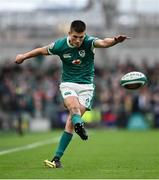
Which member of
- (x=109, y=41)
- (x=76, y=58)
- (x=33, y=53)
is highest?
(x=109, y=41)

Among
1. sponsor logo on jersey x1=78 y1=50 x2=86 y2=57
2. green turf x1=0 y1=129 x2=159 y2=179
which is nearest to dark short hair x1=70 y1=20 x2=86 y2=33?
sponsor logo on jersey x1=78 y1=50 x2=86 y2=57

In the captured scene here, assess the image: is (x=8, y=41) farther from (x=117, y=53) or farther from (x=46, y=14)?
(x=117, y=53)

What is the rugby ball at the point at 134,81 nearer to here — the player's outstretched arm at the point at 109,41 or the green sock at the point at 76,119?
the player's outstretched arm at the point at 109,41

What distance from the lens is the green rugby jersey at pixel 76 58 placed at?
1394cm

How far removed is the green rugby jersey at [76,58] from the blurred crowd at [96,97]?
57.6 ft

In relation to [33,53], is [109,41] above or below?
above

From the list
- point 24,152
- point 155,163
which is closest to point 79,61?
point 155,163

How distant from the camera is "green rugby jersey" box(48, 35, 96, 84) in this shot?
13.9m

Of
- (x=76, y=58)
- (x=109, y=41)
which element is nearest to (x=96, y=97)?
(x=76, y=58)

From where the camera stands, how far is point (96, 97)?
34000 mm

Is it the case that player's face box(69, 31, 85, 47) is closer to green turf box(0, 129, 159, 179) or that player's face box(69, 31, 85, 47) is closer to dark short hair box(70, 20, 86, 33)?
dark short hair box(70, 20, 86, 33)

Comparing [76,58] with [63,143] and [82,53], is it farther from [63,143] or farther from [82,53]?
[63,143]

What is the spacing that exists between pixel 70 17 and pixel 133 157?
818 inches

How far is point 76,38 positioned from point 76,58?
0.43m
